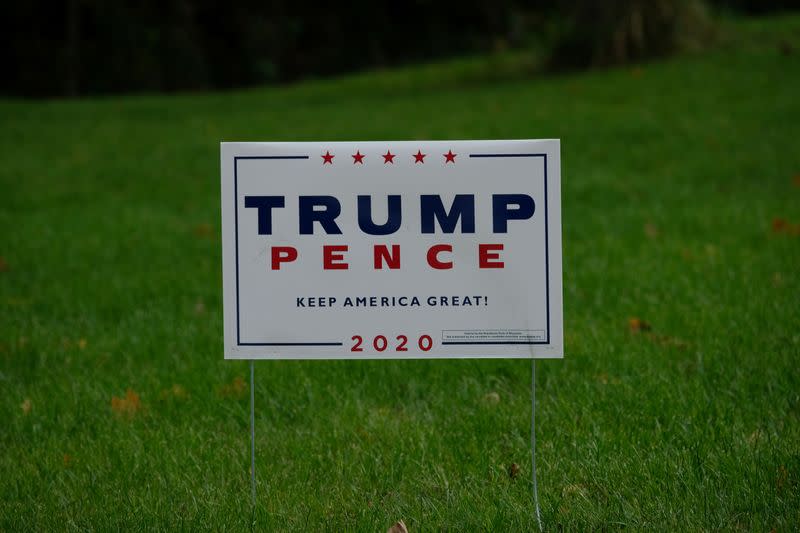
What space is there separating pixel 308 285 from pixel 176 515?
3.08ft

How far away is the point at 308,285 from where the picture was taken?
345 centimetres

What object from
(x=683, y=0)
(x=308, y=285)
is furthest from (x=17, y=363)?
(x=683, y=0)

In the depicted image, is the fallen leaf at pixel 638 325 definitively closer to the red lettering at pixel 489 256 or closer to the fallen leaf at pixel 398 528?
the red lettering at pixel 489 256

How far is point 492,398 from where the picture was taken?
181 inches

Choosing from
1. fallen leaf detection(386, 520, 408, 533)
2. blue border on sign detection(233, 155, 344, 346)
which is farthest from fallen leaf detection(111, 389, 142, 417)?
fallen leaf detection(386, 520, 408, 533)

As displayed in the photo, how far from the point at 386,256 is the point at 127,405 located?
1.86 meters

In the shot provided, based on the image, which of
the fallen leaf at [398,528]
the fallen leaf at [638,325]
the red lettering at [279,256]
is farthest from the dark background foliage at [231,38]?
the fallen leaf at [398,528]

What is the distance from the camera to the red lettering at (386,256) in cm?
343

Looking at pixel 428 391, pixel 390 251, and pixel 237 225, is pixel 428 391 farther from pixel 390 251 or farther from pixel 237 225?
pixel 237 225

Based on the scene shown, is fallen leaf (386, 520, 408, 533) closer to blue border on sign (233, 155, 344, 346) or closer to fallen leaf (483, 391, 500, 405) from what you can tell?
blue border on sign (233, 155, 344, 346)

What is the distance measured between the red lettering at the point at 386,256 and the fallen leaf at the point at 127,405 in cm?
174

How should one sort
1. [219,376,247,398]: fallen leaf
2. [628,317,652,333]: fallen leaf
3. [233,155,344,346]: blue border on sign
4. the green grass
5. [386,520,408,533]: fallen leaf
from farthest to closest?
[628,317,652,333]: fallen leaf
[219,376,247,398]: fallen leaf
the green grass
[233,155,344,346]: blue border on sign
[386,520,408,533]: fallen leaf

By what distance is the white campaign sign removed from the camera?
3.37 m

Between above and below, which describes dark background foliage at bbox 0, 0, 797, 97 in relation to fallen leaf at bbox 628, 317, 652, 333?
above
